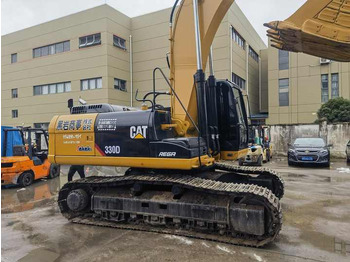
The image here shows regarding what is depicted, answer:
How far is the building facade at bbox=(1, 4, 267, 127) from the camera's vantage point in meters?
26.4

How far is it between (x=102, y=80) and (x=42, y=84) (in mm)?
7908

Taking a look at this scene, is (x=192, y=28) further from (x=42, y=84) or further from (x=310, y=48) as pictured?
(x=42, y=84)

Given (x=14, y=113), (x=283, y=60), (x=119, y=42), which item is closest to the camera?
(x=119, y=42)

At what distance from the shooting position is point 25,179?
1001cm

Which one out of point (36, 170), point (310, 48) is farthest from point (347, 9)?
point (36, 170)

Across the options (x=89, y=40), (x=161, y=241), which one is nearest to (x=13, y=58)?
(x=89, y=40)

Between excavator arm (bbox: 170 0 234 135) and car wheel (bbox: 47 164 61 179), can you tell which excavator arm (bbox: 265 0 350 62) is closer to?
excavator arm (bbox: 170 0 234 135)

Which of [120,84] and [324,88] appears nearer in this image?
[120,84]

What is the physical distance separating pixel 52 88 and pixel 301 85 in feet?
81.0

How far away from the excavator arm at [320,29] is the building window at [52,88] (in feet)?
91.3

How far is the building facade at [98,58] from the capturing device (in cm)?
2638

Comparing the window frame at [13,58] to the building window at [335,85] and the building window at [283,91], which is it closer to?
the building window at [283,91]

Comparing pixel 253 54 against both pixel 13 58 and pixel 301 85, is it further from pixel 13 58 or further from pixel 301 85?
pixel 13 58

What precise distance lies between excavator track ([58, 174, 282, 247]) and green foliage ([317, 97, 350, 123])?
2065cm
